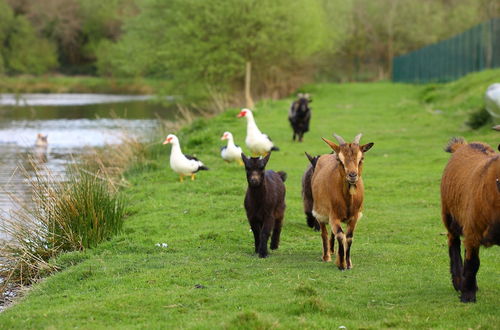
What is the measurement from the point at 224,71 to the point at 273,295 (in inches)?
1531

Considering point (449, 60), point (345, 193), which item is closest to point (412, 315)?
point (345, 193)

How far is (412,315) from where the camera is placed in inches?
291

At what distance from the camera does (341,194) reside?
9508mm

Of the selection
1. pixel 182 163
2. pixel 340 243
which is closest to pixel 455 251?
pixel 340 243

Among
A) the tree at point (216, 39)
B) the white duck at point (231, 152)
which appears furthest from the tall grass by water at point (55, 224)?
the tree at point (216, 39)

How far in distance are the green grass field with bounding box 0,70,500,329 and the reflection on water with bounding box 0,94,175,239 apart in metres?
3.37

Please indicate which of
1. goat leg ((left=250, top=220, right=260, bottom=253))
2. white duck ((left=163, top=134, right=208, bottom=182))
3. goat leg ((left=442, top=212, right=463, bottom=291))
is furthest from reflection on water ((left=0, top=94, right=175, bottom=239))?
goat leg ((left=442, top=212, right=463, bottom=291))

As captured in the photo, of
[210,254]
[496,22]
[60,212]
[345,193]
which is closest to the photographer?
[345,193]

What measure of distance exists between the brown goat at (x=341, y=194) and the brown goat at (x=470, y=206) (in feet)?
3.50

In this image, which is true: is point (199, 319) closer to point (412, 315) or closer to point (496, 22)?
point (412, 315)

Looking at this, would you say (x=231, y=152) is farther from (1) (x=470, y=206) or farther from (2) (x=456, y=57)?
(2) (x=456, y=57)

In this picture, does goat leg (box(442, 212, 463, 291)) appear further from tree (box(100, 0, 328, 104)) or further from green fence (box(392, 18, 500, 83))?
tree (box(100, 0, 328, 104))

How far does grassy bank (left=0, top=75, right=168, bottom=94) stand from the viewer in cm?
6944

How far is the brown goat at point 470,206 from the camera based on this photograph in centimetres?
734
